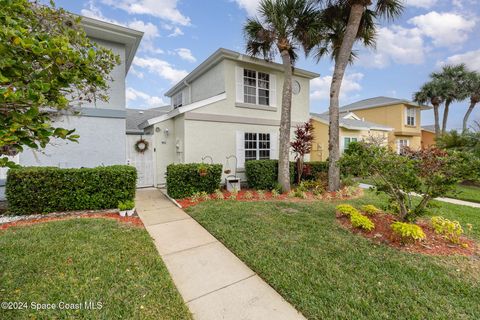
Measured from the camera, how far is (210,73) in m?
10.2

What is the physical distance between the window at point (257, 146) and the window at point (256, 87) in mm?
1698

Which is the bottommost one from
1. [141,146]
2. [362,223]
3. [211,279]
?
[211,279]

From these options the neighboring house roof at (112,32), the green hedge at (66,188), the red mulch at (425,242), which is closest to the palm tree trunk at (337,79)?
the red mulch at (425,242)

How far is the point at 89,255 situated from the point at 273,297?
304cm

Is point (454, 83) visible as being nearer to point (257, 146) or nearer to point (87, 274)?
point (257, 146)

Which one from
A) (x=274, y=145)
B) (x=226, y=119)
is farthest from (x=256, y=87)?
(x=274, y=145)

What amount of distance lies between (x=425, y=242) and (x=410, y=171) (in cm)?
138

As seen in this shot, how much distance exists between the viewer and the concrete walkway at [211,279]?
2424 millimetres

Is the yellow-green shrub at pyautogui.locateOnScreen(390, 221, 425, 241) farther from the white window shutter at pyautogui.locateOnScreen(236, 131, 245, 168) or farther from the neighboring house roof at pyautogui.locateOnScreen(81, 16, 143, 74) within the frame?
the neighboring house roof at pyautogui.locateOnScreen(81, 16, 143, 74)

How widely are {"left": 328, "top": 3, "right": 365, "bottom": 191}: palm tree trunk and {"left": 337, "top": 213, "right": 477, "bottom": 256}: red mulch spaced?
3.69m

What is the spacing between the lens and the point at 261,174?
891cm

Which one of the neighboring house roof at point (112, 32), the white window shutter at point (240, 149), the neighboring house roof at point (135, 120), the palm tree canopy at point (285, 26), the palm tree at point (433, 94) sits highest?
the palm tree at point (433, 94)

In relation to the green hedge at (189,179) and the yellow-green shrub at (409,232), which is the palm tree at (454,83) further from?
the green hedge at (189,179)

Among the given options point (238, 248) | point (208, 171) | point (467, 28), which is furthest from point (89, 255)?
point (467, 28)
